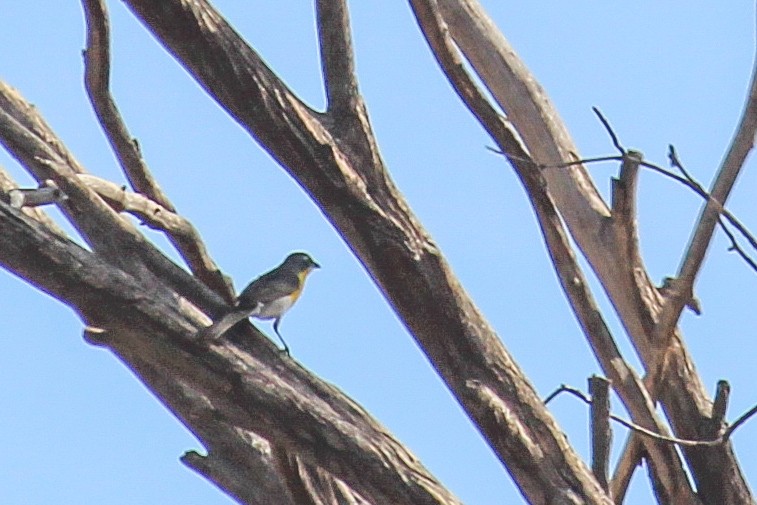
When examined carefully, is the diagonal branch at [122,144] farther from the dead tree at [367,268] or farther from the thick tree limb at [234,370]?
the thick tree limb at [234,370]

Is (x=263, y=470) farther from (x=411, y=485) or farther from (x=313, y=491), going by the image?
(x=411, y=485)

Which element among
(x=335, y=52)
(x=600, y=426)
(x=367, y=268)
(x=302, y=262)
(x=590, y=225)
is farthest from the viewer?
(x=302, y=262)

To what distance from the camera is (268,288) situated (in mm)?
5641

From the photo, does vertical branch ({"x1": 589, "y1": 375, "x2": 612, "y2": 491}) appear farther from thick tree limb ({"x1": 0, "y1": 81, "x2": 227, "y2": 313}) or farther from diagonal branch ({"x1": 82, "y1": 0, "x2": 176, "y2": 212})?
diagonal branch ({"x1": 82, "y1": 0, "x2": 176, "y2": 212})

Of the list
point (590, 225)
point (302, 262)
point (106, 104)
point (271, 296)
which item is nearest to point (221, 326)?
point (271, 296)

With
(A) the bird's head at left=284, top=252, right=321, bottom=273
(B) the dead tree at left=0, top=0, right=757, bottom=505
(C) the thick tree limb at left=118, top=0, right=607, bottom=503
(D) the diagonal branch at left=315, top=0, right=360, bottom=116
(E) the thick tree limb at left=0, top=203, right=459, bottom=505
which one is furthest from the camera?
(A) the bird's head at left=284, top=252, right=321, bottom=273

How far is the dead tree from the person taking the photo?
4301mm

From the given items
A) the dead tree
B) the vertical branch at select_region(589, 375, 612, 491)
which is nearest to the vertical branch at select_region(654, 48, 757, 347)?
the dead tree

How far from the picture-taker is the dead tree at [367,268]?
169 inches

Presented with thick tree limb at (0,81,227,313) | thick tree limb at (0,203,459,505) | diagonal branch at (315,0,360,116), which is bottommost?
thick tree limb at (0,203,459,505)

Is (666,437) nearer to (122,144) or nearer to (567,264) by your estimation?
(567,264)

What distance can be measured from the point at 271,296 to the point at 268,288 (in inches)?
2.7

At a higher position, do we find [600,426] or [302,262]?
[302,262]

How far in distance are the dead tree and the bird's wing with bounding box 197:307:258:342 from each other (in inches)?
1.7
